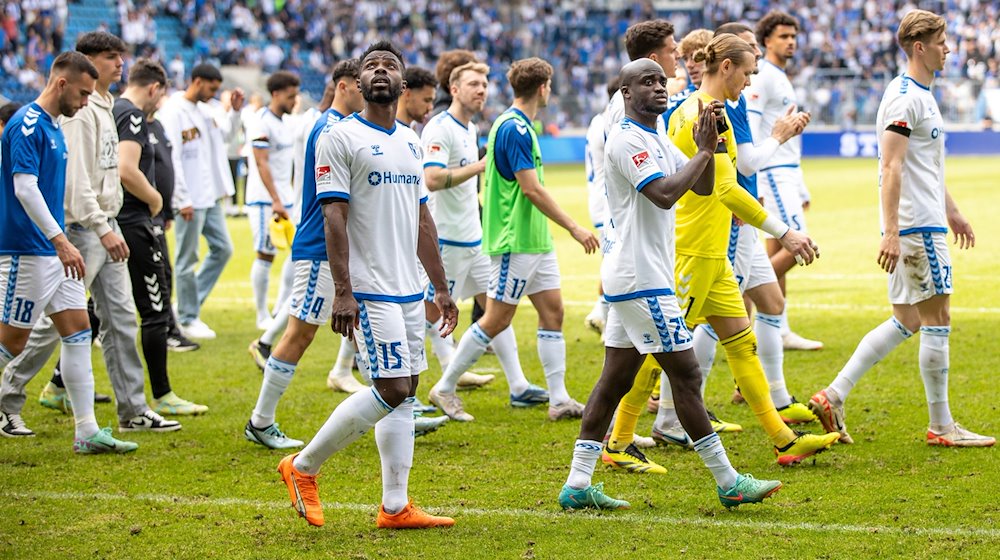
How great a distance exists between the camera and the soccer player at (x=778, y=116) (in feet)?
31.8

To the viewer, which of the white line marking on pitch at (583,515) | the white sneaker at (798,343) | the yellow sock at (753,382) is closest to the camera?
the white line marking on pitch at (583,515)

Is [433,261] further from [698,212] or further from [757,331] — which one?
[757,331]

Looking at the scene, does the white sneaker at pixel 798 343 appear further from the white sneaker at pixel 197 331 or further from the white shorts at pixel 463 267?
the white sneaker at pixel 197 331

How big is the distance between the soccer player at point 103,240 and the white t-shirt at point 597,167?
10.7 feet

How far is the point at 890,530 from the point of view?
5.48 metres

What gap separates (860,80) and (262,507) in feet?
113

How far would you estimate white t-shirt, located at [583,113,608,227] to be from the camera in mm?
9359

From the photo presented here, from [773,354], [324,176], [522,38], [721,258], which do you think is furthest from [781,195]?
[522,38]

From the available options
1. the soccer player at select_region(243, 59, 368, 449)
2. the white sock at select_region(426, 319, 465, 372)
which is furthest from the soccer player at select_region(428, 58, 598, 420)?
the soccer player at select_region(243, 59, 368, 449)

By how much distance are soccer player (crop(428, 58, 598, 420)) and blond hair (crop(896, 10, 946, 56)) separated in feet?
7.35

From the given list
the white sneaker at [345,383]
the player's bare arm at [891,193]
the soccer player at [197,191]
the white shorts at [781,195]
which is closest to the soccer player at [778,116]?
the white shorts at [781,195]

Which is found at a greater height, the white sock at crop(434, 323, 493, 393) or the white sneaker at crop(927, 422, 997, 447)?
the white sock at crop(434, 323, 493, 393)

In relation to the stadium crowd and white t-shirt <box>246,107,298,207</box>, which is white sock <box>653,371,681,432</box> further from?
the stadium crowd

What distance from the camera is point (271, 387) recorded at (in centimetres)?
738
